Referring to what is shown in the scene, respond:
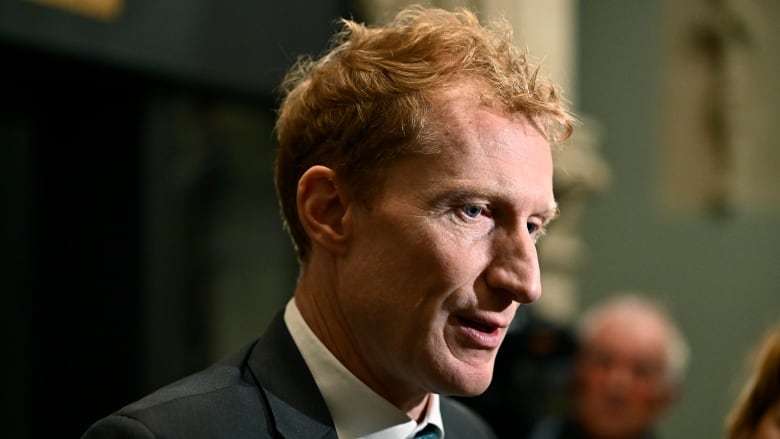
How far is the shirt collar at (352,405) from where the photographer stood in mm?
1927

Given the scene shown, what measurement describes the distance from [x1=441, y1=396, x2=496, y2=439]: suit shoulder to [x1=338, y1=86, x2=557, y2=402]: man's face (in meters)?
0.46

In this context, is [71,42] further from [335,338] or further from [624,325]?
[624,325]

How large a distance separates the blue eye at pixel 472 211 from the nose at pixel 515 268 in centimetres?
5

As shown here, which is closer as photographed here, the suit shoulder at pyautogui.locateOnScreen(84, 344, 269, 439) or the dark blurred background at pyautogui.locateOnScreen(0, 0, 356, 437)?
the suit shoulder at pyautogui.locateOnScreen(84, 344, 269, 439)

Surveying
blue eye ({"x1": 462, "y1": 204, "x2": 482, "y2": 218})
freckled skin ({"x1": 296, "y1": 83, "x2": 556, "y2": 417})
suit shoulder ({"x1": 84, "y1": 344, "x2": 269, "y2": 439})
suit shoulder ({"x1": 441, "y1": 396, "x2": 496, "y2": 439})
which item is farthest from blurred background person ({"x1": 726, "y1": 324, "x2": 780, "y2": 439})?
suit shoulder ({"x1": 84, "y1": 344, "x2": 269, "y2": 439})

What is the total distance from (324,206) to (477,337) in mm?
342

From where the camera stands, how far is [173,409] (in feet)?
5.89

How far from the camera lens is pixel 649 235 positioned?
7.17 meters

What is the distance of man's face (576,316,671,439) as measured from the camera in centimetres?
432

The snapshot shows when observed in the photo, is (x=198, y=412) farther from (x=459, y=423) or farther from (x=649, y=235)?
(x=649, y=235)

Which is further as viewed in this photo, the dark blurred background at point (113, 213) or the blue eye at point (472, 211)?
the dark blurred background at point (113, 213)

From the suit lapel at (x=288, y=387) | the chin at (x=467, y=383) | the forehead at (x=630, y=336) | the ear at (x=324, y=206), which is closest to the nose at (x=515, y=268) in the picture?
the chin at (x=467, y=383)

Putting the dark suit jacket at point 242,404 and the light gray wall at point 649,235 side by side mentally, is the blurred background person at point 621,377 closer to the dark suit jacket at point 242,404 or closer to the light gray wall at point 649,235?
the light gray wall at point 649,235

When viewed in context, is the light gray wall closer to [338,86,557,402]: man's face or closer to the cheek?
the cheek
